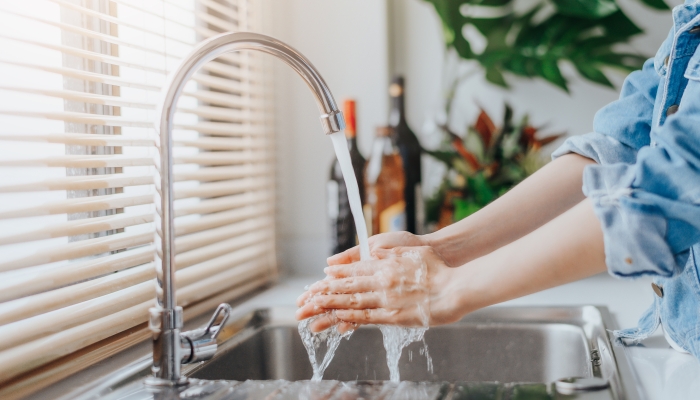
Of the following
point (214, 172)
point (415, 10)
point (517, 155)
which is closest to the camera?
point (214, 172)

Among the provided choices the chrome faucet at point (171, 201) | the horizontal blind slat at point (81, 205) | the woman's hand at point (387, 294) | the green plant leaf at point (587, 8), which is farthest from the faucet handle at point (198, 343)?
the green plant leaf at point (587, 8)

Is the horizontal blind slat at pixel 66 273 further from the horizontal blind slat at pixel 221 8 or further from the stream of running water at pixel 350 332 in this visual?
the horizontal blind slat at pixel 221 8

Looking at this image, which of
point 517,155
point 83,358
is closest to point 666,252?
point 83,358

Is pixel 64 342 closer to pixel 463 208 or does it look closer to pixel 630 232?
pixel 630 232

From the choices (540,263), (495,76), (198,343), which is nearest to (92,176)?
(198,343)

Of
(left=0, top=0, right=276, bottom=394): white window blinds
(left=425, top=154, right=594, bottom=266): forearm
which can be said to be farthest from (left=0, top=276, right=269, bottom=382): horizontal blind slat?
(left=425, top=154, right=594, bottom=266): forearm

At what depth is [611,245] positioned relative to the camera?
1.93 feet

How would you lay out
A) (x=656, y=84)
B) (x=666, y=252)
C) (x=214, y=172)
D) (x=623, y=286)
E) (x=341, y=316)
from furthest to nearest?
(x=623, y=286) < (x=214, y=172) < (x=656, y=84) < (x=341, y=316) < (x=666, y=252)

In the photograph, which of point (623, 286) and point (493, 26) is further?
point (493, 26)

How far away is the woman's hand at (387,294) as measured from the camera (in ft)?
2.40

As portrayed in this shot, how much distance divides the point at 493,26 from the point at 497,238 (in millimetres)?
817

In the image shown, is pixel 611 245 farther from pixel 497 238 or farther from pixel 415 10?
pixel 415 10

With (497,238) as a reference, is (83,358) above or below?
below

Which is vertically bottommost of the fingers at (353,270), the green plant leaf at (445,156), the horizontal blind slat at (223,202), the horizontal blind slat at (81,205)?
the fingers at (353,270)
